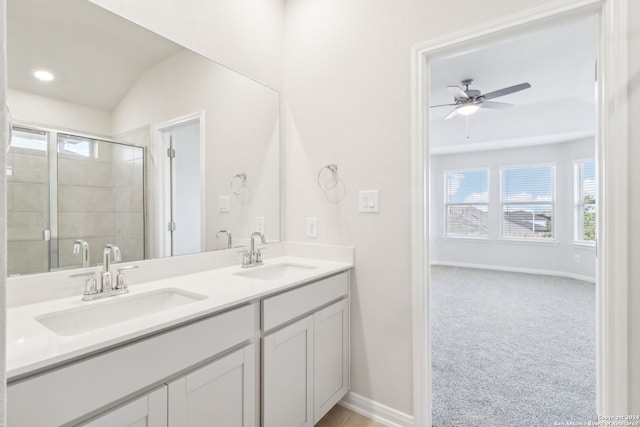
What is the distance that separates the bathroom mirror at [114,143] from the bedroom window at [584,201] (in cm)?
555

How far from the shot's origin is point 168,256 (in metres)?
1.54

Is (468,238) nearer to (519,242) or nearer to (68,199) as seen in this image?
(519,242)

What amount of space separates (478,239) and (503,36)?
17.5 ft

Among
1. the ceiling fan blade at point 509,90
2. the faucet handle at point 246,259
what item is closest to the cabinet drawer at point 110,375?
the faucet handle at point 246,259

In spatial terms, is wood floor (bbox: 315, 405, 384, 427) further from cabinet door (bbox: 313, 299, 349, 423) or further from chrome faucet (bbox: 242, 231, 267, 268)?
chrome faucet (bbox: 242, 231, 267, 268)

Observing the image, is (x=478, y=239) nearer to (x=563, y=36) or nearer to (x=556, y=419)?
(x=563, y=36)

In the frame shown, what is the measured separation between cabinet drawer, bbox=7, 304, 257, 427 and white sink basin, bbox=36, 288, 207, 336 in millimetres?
199

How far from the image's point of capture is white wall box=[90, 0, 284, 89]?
147 cm

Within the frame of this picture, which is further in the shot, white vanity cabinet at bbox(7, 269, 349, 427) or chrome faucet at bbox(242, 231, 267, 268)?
chrome faucet at bbox(242, 231, 267, 268)

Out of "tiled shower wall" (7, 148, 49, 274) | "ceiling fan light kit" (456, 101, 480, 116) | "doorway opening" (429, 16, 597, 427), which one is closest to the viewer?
"tiled shower wall" (7, 148, 49, 274)

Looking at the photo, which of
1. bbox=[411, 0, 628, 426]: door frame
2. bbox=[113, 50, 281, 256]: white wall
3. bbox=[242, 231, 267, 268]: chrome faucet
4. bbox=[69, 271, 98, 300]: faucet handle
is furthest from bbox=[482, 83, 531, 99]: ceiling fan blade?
bbox=[69, 271, 98, 300]: faucet handle

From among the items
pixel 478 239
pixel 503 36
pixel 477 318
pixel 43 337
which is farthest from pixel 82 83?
pixel 478 239

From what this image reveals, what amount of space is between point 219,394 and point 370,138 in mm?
1440

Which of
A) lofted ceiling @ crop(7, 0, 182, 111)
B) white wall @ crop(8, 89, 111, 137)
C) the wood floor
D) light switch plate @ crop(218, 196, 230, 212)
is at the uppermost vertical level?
lofted ceiling @ crop(7, 0, 182, 111)
